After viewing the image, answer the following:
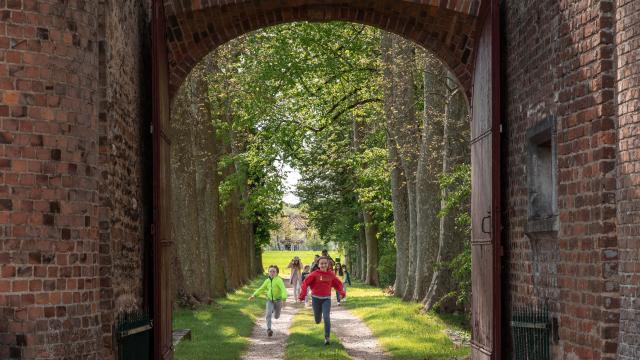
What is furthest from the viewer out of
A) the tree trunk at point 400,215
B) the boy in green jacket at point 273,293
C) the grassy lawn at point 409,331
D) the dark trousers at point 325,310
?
the tree trunk at point 400,215

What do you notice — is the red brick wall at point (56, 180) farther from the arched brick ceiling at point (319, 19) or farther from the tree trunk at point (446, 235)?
the tree trunk at point (446, 235)

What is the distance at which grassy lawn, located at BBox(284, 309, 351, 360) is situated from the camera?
14805 mm

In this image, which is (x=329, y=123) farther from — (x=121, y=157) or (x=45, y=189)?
(x=45, y=189)

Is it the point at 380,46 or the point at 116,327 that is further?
the point at 380,46

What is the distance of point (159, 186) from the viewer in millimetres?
10117

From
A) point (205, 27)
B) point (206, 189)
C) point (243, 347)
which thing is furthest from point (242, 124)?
point (205, 27)

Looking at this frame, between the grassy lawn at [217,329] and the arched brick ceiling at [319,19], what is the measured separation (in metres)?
5.23

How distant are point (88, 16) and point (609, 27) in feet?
13.8

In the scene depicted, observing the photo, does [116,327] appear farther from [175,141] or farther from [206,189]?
[206,189]

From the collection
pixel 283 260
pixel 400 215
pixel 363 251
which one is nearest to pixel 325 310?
pixel 400 215

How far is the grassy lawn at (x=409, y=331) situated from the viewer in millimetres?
15164

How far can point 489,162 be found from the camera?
10.1 metres

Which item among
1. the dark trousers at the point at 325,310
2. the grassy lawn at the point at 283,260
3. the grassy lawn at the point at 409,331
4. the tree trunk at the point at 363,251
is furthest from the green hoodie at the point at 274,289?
the grassy lawn at the point at 283,260

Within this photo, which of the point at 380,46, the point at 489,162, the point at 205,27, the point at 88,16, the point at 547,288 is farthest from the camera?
the point at 380,46
